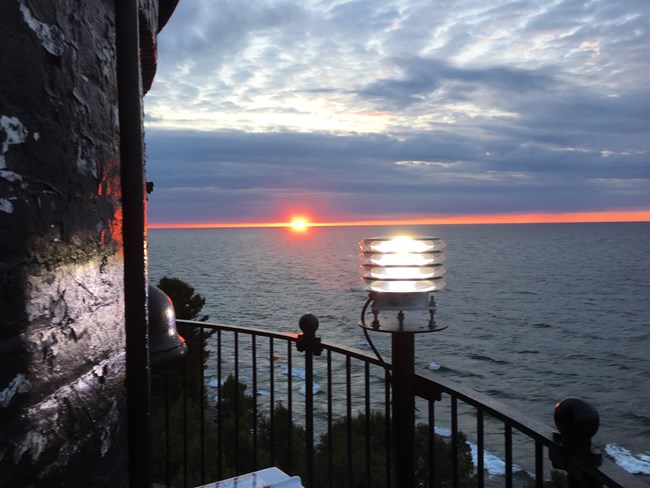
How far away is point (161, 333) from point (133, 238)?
29.2 inches

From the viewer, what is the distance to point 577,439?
6.19 ft

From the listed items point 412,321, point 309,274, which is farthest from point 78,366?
point 309,274

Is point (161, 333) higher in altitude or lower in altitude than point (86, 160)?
lower

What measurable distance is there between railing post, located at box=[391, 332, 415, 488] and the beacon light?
15 centimetres

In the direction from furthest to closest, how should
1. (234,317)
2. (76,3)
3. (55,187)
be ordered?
1. (234,317)
2. (76,3)
3. (55,187)

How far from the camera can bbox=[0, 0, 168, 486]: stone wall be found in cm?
146

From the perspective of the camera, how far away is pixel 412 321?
2.76 metres

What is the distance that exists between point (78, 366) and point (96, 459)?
371 mm

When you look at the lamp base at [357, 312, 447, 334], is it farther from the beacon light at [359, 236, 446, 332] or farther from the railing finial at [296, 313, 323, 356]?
the railing finial at [296, 313, 323, 356]

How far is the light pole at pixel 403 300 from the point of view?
2656 mm

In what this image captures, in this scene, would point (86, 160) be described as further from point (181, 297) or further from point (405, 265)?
point (181, 297)

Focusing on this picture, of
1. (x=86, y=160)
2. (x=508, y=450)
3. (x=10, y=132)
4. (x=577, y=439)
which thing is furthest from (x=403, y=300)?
(x=10, y=132)

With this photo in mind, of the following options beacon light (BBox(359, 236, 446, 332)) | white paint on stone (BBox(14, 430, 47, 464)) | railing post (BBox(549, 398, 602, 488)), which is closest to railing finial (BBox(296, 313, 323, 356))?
beacon light (BBox(359, 236, 446, 332))

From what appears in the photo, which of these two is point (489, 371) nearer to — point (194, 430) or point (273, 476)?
point (194, 430)
